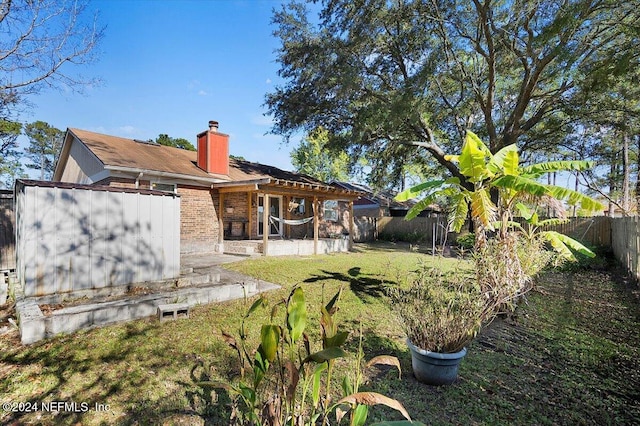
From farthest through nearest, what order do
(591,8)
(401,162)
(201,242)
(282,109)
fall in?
(401,162) < (282,109) < (201,242) < (591,8)

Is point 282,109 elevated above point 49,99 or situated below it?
above

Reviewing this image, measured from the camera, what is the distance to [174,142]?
3309cm

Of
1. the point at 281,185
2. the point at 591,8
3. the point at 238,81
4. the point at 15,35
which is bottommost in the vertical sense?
the point at 281,185

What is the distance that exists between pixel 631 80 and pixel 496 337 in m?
10.4

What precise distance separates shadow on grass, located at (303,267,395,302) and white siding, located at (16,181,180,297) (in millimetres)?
3271

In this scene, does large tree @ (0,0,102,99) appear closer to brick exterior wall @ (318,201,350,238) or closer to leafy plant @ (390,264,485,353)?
leafy plant @ (390,264,485,353)

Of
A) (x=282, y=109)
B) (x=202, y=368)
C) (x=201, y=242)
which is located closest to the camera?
(x=202, y=368)

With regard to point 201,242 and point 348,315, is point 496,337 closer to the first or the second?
point 348,315

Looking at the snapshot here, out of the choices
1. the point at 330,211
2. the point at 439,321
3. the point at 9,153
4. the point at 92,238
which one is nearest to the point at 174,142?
the point at 9,153

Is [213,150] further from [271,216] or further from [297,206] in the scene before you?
[297,206]

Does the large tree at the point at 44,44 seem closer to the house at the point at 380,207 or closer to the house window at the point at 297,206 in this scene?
the house window at the point at 297,206

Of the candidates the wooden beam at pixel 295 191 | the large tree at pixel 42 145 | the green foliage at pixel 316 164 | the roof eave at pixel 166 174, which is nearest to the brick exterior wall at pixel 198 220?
the roof eave at pixel 166 174

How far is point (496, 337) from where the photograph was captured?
170 inches

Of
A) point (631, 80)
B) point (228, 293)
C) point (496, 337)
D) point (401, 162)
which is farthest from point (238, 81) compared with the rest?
point (631, 80)
